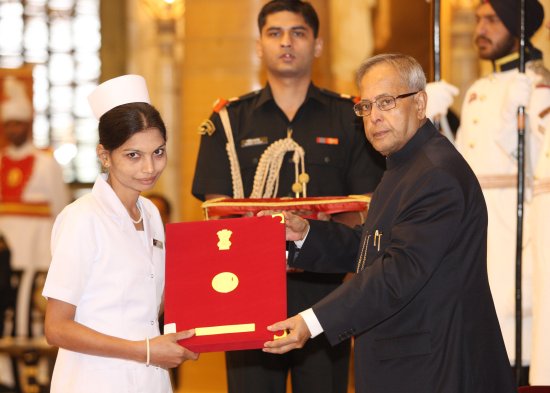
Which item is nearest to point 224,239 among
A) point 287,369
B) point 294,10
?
point 287,369

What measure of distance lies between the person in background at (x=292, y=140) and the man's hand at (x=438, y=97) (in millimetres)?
921

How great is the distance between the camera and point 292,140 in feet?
→ 13.2

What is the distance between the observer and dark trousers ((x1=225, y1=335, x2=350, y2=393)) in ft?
12.4

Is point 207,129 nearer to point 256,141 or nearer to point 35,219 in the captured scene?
point 256,141

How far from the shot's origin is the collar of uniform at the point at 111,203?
304 cm

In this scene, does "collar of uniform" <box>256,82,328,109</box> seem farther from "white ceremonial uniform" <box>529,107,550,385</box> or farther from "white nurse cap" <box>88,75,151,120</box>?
"white ceremonial uniform" <box>529,107,550,385</box>

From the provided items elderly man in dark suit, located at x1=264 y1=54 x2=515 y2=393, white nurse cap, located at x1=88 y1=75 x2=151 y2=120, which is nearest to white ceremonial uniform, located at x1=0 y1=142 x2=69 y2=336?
white nurse cap, located at x1=88 y1=75 x2=151 y2=120

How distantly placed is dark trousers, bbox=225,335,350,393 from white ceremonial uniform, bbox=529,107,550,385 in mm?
1043

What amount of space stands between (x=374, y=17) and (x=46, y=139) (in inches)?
297

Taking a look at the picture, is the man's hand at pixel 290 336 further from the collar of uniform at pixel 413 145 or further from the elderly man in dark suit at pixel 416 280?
the collar of uniform at pixel 413 145

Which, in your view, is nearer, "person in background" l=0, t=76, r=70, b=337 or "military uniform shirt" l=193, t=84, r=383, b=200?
"military uniform shirt" l=193, t=84, r=383, b=200

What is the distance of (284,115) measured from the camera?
4.07m

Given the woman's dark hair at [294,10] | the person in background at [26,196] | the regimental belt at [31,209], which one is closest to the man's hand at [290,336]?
the woman's dark hair at [294,10]

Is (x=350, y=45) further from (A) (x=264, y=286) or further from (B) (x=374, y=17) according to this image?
(A) (x=264, y=286)
